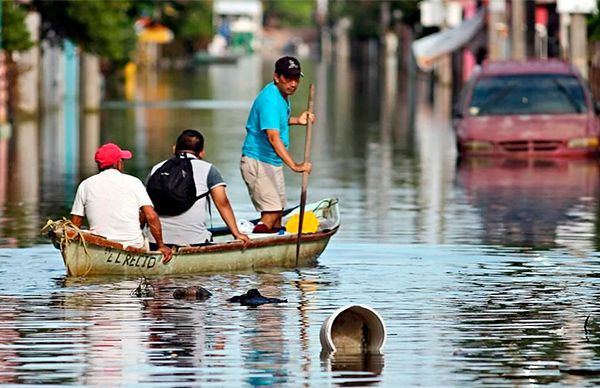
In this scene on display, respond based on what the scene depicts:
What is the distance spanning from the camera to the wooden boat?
1519cm

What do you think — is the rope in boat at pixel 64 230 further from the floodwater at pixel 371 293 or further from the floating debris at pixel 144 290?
the floating debris at pixel 144 290

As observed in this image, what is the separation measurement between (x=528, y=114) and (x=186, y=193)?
17.0 meters

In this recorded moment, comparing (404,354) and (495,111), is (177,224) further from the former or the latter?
(495,111)

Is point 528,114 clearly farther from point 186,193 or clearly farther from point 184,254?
point 184,254

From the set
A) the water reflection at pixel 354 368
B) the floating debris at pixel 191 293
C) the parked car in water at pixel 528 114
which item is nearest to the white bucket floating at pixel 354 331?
the water reflection at pixel 354 368

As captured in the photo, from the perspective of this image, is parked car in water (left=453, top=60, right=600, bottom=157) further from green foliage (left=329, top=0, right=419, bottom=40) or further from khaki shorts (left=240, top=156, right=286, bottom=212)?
green foliage (left=329, top=0, right=419, bottom=40)

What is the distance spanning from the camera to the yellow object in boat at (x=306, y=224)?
17438mm

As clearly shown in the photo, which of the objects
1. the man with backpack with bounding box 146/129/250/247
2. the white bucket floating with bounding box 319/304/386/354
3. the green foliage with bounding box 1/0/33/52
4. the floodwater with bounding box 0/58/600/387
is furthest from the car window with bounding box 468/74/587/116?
the white bucket floating with bounding box 319/304/386/354

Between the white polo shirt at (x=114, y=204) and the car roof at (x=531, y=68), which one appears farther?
the car roof at (x=531, y=68)

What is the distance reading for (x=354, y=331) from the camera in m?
11.9

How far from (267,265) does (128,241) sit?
4.74ft

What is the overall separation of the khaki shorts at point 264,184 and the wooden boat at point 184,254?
45cm

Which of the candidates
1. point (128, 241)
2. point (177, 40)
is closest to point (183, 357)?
point (128, 241)

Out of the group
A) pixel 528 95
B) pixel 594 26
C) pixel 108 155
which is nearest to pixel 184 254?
pixel 108 155
